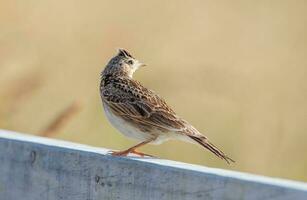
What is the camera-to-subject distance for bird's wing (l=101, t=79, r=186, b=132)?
23.9 feet

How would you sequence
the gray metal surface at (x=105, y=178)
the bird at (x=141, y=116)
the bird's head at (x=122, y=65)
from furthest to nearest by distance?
the bird's head at (x=122, y=65) → the bird at (x=141, y=116) → the gray metal surface at (x=105, y=178)

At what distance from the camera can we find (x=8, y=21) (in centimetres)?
1155

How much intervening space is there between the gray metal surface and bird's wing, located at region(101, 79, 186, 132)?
1.22 meters

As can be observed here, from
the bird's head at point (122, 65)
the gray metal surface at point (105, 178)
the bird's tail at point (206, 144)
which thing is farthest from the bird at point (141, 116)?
the gray metal surface at point (105, 178)

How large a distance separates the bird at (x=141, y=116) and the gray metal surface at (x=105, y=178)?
0.95 metres

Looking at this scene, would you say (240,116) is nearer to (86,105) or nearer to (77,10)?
(86,105)

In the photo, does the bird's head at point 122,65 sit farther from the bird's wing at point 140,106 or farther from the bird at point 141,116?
the bird's wing at point 140,106

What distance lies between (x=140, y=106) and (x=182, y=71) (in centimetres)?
293

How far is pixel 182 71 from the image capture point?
34.2 feet

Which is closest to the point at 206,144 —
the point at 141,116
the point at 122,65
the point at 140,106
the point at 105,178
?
the point at 141,116

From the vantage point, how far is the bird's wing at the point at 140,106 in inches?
286

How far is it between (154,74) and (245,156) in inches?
49.1

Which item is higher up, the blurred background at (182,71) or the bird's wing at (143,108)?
the blurred background at (182,71)

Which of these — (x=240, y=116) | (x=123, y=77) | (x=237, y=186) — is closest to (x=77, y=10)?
(x=240, y=116)
